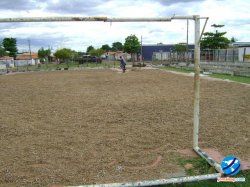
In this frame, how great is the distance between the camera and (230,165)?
400 cm

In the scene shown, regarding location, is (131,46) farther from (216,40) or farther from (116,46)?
(116,46)

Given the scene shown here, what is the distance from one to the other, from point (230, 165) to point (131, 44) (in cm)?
6835

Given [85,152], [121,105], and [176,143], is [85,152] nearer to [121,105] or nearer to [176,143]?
[176,143]

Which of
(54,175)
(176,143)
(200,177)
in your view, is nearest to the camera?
(200,177)

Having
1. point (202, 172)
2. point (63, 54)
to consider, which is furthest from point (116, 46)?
point (202, 172)

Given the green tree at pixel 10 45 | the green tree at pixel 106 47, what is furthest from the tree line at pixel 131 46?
the green tree at pixel 106 47

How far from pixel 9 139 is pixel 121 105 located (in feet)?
14.8

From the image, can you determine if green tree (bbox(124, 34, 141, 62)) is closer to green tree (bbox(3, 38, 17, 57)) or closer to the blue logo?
green tree (bbox(3, 38, 17, 57))

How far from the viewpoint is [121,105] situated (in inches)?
399

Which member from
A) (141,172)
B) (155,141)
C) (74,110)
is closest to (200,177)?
(141,172)

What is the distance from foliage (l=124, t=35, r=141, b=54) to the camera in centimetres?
7106

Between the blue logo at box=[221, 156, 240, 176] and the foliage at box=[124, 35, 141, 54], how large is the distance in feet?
222

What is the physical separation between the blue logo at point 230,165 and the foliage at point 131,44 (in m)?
67.7

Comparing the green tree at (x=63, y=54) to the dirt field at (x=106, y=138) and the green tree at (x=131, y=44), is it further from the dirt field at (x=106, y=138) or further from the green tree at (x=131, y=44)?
the dirt field at (x=106, y=138)
